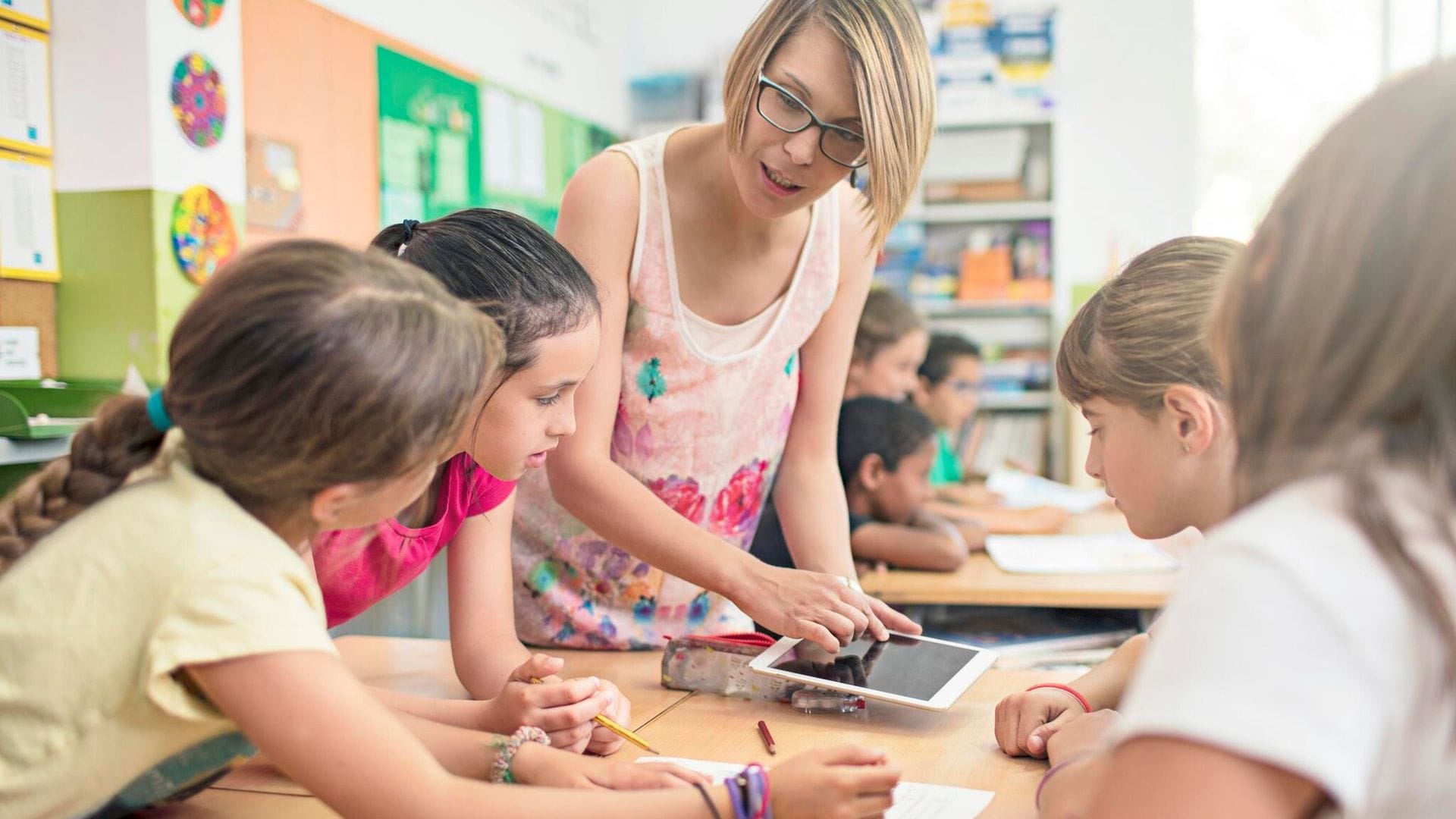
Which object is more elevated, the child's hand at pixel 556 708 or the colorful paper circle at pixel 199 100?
the colorful paper circle at pixel 199 100

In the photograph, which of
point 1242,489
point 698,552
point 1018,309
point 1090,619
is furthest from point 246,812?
point 1018,309

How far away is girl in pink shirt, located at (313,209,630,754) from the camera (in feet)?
3.71

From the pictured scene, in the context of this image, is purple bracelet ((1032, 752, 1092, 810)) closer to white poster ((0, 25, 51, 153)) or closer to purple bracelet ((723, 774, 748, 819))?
purple bracelet ((723, 774, 748, 819))

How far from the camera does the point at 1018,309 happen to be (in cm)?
489

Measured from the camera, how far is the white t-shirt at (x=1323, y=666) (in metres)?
0.57

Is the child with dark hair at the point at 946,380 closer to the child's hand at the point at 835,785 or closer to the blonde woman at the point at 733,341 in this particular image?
the blonde woman at the point at 733,341

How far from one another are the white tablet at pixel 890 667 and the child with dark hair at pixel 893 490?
1152mm

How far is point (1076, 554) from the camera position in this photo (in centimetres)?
267

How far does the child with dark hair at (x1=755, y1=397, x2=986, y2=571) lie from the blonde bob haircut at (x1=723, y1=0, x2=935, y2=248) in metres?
1.24

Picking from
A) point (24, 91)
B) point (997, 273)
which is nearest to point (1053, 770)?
point (24, 91)

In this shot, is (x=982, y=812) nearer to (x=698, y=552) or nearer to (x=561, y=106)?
(x=698, y=552)

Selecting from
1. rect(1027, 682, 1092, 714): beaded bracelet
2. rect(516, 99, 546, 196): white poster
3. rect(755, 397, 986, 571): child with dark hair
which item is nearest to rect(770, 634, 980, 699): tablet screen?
rect(1027, 682, 1092, 714): beaded bracelet

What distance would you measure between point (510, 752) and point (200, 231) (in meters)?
1.75

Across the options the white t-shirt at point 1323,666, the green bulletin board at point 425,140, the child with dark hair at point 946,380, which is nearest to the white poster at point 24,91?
the green bulletin board at point 425,140
